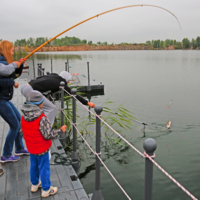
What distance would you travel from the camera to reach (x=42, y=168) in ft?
8.63

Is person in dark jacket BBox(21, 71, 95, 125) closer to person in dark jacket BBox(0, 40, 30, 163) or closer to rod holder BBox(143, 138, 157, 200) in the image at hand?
person in dark jacket BBox(0, 40, 30, 163)

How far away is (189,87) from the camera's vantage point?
18516mm

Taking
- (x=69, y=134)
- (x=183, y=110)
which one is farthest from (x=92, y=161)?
(x=183, y=110)

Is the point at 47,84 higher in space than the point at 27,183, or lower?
higher

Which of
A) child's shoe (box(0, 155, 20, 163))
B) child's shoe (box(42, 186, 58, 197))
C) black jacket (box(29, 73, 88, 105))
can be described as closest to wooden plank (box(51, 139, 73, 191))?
child's shoe (box(42, 186, 58, 197))

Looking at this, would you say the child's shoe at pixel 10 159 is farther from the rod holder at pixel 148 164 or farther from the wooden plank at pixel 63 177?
the rod holder at pixel 148 164

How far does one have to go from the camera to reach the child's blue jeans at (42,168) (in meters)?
2.62

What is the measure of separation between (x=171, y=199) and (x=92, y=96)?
1014 centimetres

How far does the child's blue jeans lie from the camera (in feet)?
8.61

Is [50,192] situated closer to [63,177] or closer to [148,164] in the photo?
[63,177]

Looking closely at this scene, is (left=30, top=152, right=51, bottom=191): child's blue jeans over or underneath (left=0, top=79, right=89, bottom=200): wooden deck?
over

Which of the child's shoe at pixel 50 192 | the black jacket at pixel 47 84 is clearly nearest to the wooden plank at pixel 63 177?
the child's shoe at pixel 50 192

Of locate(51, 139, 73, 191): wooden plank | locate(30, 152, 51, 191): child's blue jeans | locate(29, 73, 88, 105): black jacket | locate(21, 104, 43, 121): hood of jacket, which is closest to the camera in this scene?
locate(21, 104, 43, 121): hood of jacket

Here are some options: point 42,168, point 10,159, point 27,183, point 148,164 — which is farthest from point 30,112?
point 10,159
